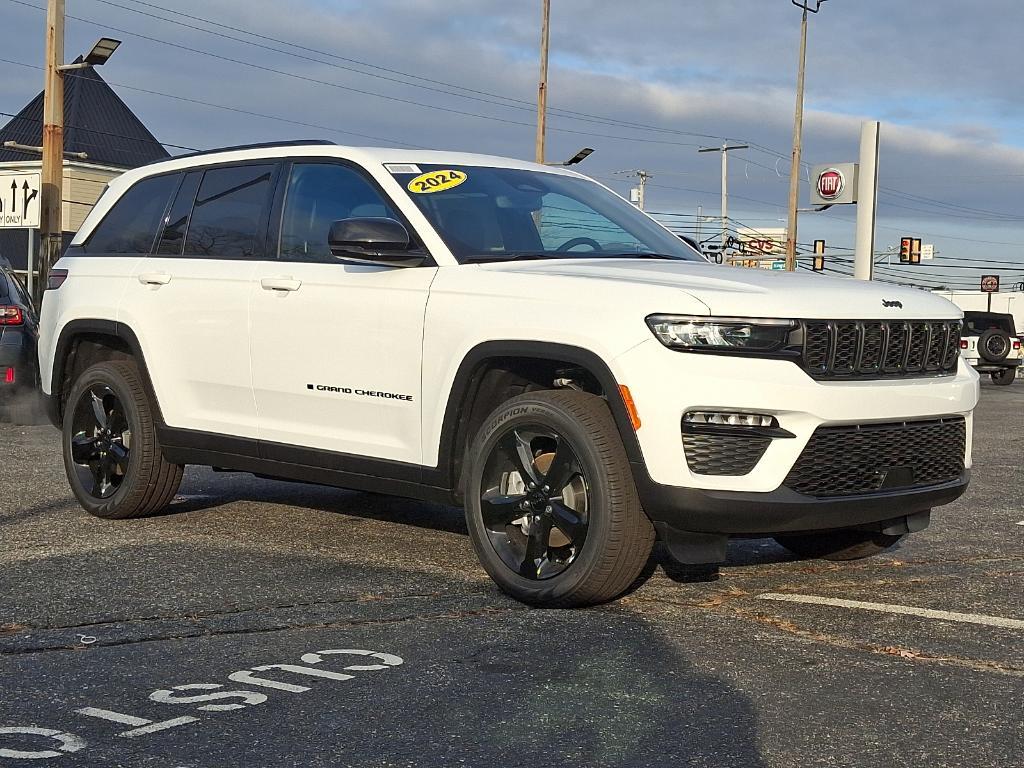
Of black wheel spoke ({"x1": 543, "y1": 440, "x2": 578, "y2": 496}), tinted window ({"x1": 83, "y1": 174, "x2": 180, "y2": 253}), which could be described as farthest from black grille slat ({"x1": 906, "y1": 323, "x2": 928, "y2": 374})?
tinted window ({"x1": 83, "y1": 174, "x2": 180, "y2": 253})

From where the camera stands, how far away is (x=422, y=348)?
230 inches

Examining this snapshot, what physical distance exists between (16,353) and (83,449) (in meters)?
5.34

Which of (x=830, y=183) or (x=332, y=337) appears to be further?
(x=830, y=183)

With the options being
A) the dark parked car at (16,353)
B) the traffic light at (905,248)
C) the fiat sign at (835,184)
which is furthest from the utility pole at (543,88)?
the traffic light at (905,248)

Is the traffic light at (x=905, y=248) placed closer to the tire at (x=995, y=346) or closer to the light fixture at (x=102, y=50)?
the tire at (x=995, y=346)

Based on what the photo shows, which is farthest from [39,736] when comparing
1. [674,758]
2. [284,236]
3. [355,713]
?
[284,236]

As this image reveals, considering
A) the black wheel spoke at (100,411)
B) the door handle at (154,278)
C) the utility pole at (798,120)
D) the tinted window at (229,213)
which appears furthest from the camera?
the utility pole at (798,120)

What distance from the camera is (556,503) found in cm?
537

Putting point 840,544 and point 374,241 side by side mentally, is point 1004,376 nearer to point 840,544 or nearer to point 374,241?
Result: point 840,544

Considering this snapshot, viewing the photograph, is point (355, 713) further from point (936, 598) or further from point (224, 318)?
point (224, 318)

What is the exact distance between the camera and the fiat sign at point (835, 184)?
1022 inches

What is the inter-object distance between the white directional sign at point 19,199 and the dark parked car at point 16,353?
10.8 meters

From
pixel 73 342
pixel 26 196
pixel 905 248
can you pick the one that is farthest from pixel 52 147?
pixel 905 248

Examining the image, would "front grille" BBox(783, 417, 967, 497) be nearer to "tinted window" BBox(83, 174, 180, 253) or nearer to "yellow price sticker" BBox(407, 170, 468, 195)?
"yellow price sticker" BBox(407, 170, 468, 195)
